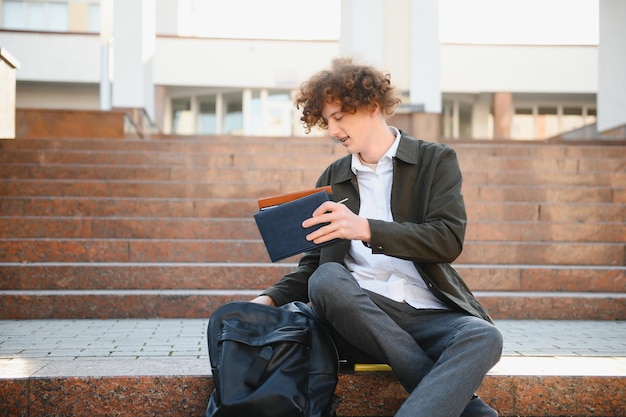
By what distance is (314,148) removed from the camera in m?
8.71

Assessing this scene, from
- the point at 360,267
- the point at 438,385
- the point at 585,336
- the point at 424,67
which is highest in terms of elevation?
the point at 424,67

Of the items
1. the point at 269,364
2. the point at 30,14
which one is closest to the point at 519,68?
the point at 30,14

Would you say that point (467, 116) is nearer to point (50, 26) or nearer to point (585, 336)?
point (50, 26)

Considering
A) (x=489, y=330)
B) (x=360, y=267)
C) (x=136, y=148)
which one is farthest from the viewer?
(x=136, y=148)

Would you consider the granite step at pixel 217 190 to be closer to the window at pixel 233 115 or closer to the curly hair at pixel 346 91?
the curly hair at pixel 346 91

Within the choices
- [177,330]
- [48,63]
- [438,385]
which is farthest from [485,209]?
[48,63]

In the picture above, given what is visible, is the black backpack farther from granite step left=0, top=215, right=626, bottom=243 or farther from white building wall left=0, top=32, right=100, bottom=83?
white building wall left=0, top=32, right=100, bottom=83

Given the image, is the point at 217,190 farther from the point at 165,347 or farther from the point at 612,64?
the point at 612,64

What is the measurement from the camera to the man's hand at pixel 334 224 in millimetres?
2484

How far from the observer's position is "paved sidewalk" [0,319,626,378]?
3156 millimetres

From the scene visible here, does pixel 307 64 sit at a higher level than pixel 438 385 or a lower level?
higher

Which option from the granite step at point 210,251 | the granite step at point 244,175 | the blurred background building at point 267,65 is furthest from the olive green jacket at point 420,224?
the blurred background building at point 267,65

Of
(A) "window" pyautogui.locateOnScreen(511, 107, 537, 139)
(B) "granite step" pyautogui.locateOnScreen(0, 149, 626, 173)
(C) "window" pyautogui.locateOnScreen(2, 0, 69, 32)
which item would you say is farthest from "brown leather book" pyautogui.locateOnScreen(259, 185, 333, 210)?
(C) "window" pyautogui.locateOnScreen(2, 0, 69, 32)

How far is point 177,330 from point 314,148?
468 cm
